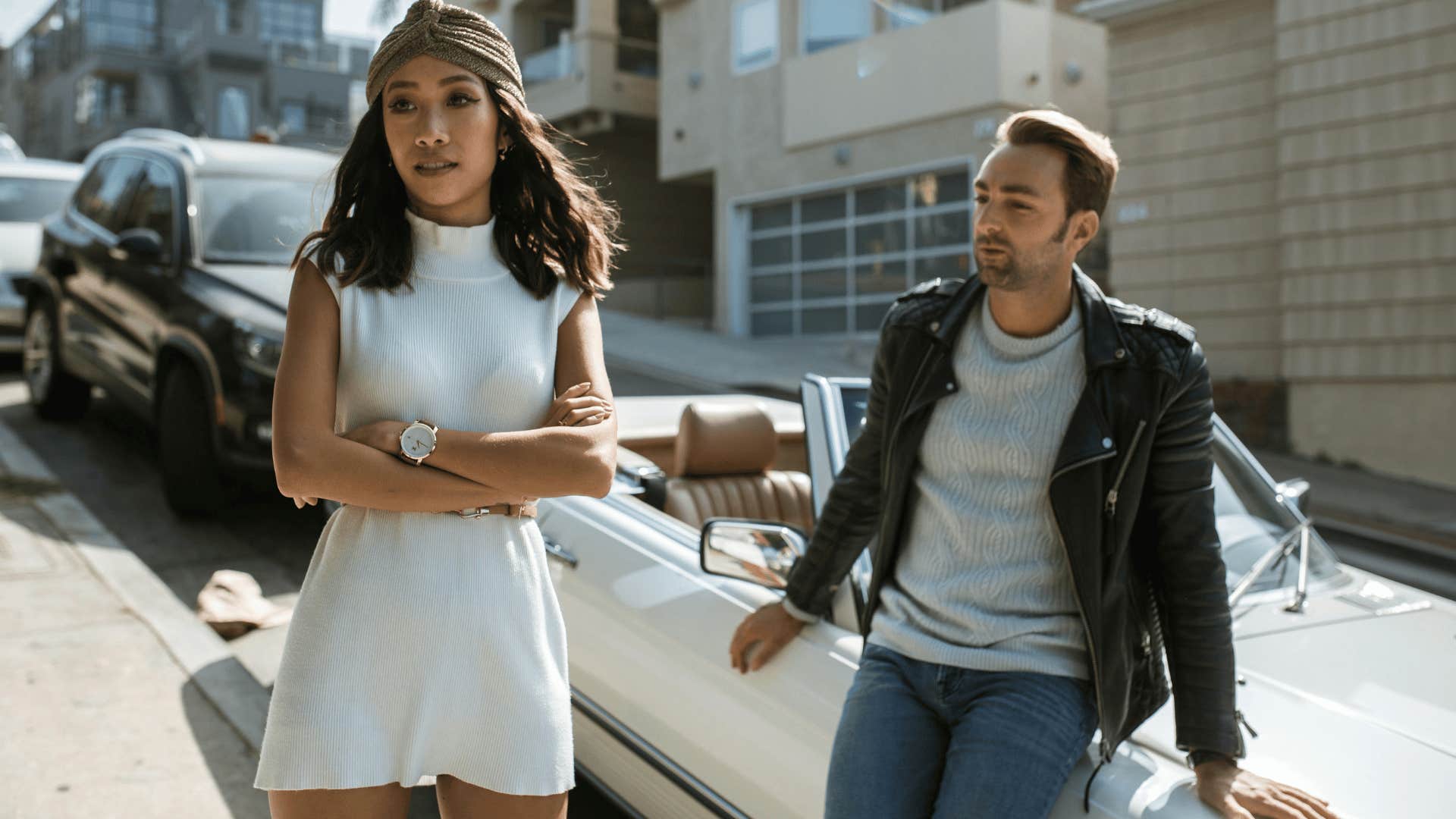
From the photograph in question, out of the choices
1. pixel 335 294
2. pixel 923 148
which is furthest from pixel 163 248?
pixel 923 148

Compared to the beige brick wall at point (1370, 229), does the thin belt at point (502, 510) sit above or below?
below

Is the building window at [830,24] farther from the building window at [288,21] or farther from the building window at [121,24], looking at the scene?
the building window at [121,24]

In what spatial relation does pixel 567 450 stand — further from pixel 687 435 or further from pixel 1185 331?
pixel 687 435

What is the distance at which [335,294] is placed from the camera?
5.82ft

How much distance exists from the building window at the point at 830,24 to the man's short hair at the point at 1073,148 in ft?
52.2

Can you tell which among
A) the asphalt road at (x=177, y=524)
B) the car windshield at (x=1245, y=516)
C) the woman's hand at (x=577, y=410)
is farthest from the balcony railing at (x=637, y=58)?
the woman's hand at (x=577, y=410)

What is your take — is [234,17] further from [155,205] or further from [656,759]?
[656,759]

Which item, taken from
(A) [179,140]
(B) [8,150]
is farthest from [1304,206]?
(B) [8,150]

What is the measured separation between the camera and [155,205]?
649 centimetres

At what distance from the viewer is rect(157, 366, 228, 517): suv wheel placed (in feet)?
18.4

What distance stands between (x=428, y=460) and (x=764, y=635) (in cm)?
103

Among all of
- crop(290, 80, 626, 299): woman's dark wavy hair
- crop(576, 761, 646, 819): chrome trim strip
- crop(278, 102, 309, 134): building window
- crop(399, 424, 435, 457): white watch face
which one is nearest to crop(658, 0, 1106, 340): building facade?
crop(576, 761, 646, 819): chrome trim strip

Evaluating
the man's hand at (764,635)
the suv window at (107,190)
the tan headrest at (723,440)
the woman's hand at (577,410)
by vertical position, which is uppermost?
the suv window at (107,190)

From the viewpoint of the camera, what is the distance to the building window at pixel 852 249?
15953 mm
